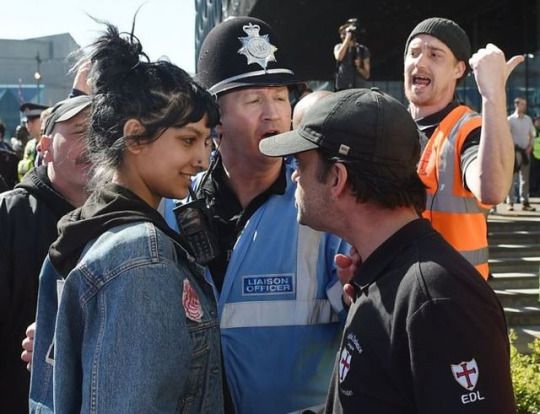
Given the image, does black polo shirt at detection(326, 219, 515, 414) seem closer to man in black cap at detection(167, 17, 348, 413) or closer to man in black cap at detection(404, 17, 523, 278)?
man in black cap at detection(167, 17, 348, 413)

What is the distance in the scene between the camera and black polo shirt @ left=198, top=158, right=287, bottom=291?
2.55 m

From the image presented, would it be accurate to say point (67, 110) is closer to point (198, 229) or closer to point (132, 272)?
point (198, 229)

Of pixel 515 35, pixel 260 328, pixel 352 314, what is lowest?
pixel 260 328

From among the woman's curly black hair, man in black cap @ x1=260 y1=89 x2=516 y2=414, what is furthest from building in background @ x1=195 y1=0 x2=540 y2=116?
man in black cap @ x1=260 y1=89 x2=516 y2=414

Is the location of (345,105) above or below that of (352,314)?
above

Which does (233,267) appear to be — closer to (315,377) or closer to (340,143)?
(315,377)

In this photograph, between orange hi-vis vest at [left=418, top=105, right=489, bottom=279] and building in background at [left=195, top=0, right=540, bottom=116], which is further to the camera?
building in background at [left=195, top=0, right=540, bottom=116]

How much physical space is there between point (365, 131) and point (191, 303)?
1.96 feet

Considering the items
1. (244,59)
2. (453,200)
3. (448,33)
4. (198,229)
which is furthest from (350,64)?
(198,229)

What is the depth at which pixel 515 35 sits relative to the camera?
19.1 m

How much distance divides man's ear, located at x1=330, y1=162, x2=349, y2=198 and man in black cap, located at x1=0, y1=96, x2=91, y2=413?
4.07 ft

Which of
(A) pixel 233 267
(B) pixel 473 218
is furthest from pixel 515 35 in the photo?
(A) pixel 233 267

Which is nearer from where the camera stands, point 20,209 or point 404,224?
point 404,224

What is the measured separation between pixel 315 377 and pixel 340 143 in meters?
0.85
